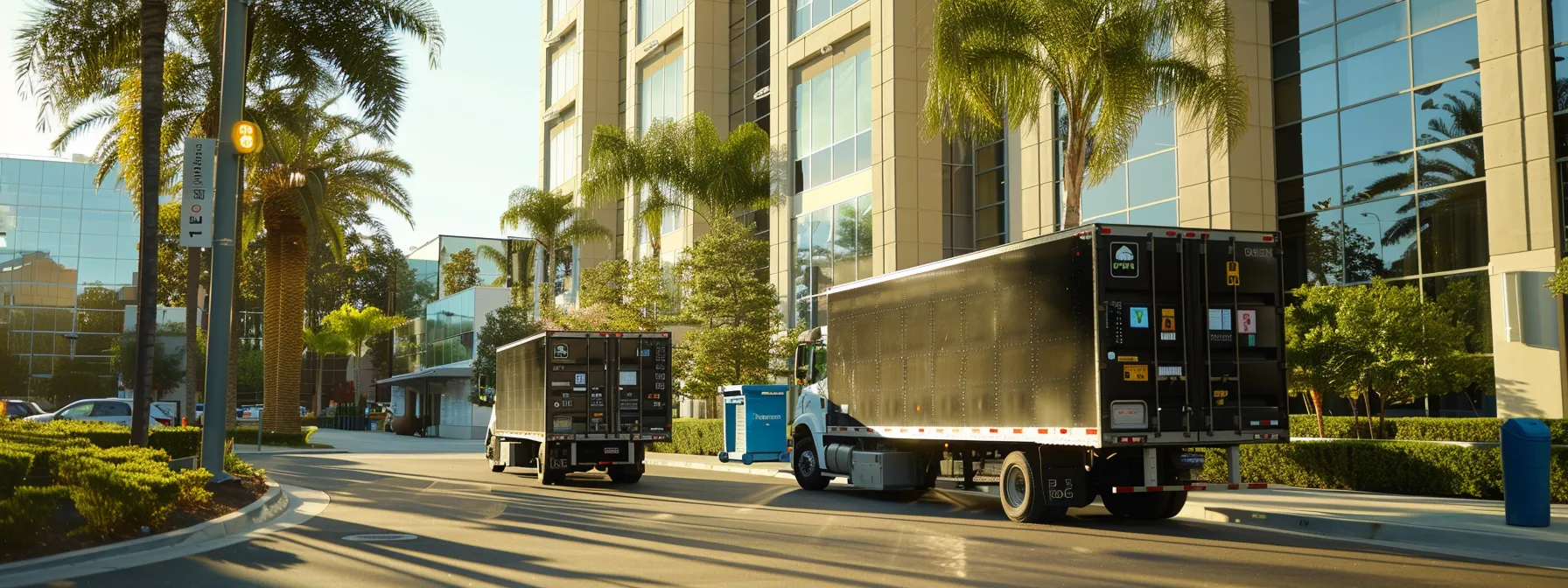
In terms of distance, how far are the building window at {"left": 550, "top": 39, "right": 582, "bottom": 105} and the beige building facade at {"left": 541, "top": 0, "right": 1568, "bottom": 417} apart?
19.8 m

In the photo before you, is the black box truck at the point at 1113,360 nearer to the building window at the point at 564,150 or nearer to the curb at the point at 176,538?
the curb at the point at 176,538

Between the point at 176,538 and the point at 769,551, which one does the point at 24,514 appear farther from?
the point at 769,551

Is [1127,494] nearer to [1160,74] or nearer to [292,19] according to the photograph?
[1160,74]

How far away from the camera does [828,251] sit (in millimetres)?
40188

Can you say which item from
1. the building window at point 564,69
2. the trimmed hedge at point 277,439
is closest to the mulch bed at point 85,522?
the trimmed hedge at point 277,439

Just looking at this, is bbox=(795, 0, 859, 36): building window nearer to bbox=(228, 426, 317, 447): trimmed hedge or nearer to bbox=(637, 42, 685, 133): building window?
bbox=(637, 42, 685, 133): building window

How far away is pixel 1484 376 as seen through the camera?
78.8ft

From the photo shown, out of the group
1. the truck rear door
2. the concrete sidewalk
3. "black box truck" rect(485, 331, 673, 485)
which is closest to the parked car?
"black box truck" rect(485, 331, 673, 485)

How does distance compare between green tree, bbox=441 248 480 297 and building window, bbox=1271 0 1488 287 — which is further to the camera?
green tree, bbox=441 248 480 297

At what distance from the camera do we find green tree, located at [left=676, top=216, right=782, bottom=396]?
36438mm

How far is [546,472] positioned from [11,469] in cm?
1143

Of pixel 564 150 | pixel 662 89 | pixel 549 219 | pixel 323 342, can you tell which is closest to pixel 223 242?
pixel 549 219

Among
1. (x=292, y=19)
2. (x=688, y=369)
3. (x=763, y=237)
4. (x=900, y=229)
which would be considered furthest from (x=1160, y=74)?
(x=763, y=237)

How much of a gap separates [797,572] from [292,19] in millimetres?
19501
